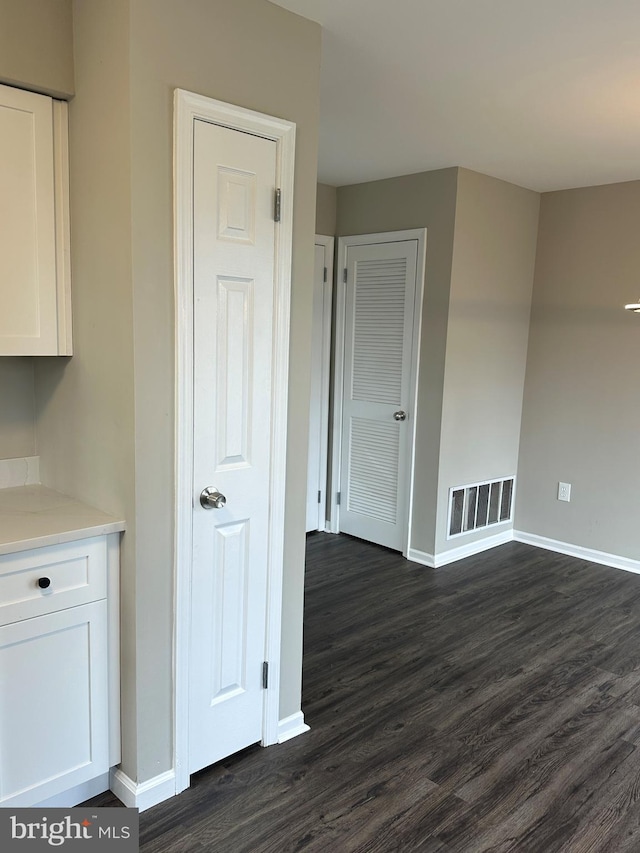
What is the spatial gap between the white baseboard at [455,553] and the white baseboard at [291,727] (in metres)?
1.92

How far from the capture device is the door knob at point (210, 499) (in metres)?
2.03

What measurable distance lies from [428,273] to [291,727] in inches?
107

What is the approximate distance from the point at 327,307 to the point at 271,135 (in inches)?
103

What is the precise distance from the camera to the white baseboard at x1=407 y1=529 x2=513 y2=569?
4.26 meters

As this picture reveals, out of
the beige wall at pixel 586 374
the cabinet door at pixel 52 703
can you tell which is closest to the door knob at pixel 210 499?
the cabinet door at pixel 52 703

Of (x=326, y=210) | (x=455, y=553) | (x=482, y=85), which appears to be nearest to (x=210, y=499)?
(x=482, y=85)

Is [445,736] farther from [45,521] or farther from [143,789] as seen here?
[45,521]

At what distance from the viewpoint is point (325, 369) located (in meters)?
4.72

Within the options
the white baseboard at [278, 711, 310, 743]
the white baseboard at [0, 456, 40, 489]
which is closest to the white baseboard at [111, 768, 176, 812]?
the white baseboard at [278, 711, 310, 743]

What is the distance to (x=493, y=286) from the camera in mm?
4285

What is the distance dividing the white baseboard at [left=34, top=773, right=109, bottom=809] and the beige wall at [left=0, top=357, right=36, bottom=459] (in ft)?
3.66

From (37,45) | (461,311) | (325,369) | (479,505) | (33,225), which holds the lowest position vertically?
(479,505)

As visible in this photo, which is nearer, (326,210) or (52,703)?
(52,703)

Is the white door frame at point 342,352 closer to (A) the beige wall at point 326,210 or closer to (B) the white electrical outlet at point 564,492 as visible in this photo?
(A) the beige wall at point 326,210
